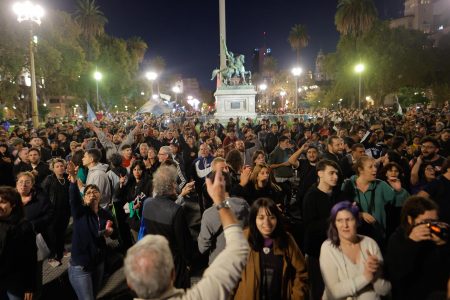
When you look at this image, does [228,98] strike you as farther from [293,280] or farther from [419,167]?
[293,280]

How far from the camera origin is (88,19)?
50.8 metres

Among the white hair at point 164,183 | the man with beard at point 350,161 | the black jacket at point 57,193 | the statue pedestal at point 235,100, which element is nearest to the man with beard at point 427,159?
the man with beard at point 350,161

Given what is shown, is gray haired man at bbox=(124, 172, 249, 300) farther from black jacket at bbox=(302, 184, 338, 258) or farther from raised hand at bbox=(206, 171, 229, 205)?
black jacket at bbox=(302, 184, 338, 258)

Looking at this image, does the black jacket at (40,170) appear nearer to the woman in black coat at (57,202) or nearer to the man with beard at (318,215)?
the woman in black coat at (57,202)

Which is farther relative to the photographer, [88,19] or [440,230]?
[88,19]

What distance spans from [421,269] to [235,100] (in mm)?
30519

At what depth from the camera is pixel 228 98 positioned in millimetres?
33219

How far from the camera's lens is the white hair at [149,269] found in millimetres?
2037

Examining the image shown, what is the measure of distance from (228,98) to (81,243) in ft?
96.9

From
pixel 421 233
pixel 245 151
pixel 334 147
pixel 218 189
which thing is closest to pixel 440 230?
pixel 421 233

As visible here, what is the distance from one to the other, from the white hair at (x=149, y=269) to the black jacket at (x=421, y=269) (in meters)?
2.06

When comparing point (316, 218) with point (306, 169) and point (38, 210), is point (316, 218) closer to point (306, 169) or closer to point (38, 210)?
point (306, 169)

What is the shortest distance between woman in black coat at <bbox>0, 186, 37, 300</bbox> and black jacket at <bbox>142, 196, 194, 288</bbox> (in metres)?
1.13

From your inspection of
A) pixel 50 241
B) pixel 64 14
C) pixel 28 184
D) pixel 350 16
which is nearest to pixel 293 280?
pixel 28 184
